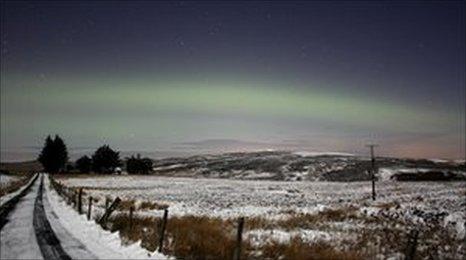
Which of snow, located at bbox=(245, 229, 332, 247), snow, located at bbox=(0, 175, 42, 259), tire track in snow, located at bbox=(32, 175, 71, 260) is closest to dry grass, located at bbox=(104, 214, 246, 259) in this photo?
snow, located at bbox=(245, 229, 332, 247)

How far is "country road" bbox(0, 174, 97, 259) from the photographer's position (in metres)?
14.6

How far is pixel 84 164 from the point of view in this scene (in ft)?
497

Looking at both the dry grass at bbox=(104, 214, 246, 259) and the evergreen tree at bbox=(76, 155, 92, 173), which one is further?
the evergreen tree at bbox=(76, 155, 92, 173)

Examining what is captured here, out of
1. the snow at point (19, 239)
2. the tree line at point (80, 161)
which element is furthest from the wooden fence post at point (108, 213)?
the tree line at point (80, 161)

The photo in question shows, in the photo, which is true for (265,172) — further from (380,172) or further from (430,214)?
(430,214)

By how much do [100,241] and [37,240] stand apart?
6.67ft

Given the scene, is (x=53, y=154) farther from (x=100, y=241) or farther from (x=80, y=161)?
(x=100, y=241)

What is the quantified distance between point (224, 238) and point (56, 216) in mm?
12330

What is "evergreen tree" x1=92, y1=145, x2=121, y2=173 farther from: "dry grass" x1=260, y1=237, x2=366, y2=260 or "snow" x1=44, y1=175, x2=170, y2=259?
"dry grass" x1=260, y1=237, x2=366, y2=260

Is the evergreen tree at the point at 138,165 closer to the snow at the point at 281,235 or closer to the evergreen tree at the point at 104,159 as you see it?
the evergreen tree at the point at 104,159

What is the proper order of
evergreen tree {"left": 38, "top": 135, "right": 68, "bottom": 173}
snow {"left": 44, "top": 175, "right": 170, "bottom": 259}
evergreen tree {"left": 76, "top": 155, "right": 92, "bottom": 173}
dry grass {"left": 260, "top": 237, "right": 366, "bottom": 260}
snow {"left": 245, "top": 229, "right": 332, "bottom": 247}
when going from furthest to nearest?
evergreen tree {"left": 76, "top": 155, "right": 92, "bottom": 173}
evergreen tree {"left": 38, "top": 135, "right": 68, "bottom": 173}
snow {"left": 245, "top": 229, "right": 332, "bottom": 247}
snow {"left": 44, "top": 175, "right": 170, "bottom": 259}
dry grass {"left": 260, "top": 237, "right": 366, "bottom": 260}

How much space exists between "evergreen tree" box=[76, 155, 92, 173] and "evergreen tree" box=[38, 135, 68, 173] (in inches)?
395

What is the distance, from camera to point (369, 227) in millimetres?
24859

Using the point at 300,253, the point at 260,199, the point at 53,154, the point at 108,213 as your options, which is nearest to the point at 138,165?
the point at 53,154
